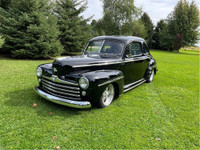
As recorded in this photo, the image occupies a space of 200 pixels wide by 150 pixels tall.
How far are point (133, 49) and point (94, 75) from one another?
2199 mm

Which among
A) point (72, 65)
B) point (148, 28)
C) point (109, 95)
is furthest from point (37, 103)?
point (148, 28)

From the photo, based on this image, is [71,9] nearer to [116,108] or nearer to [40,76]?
[40,76]

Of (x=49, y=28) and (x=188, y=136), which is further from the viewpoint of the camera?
(x=49, y=28)

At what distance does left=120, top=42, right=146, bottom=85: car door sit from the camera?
173 inches

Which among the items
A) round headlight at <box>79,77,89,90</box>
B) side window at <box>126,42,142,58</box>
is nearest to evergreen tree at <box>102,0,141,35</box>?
side window at <box>126,42,142,58</box>

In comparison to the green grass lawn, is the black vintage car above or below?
above

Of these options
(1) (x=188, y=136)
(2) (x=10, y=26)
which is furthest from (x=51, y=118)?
(2) (x=10, y=26)

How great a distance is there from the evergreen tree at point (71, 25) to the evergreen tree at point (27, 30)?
10.3 feet

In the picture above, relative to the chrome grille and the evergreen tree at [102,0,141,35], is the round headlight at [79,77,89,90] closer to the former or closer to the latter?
the chrome grille

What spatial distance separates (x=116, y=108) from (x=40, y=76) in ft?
7.16

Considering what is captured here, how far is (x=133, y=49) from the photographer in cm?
482

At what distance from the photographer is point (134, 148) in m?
2.39

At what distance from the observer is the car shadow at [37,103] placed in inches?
133

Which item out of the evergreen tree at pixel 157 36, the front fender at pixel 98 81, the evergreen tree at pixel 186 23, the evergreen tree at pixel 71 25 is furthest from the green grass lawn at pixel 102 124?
the evergreen tree at pixel 157 36
